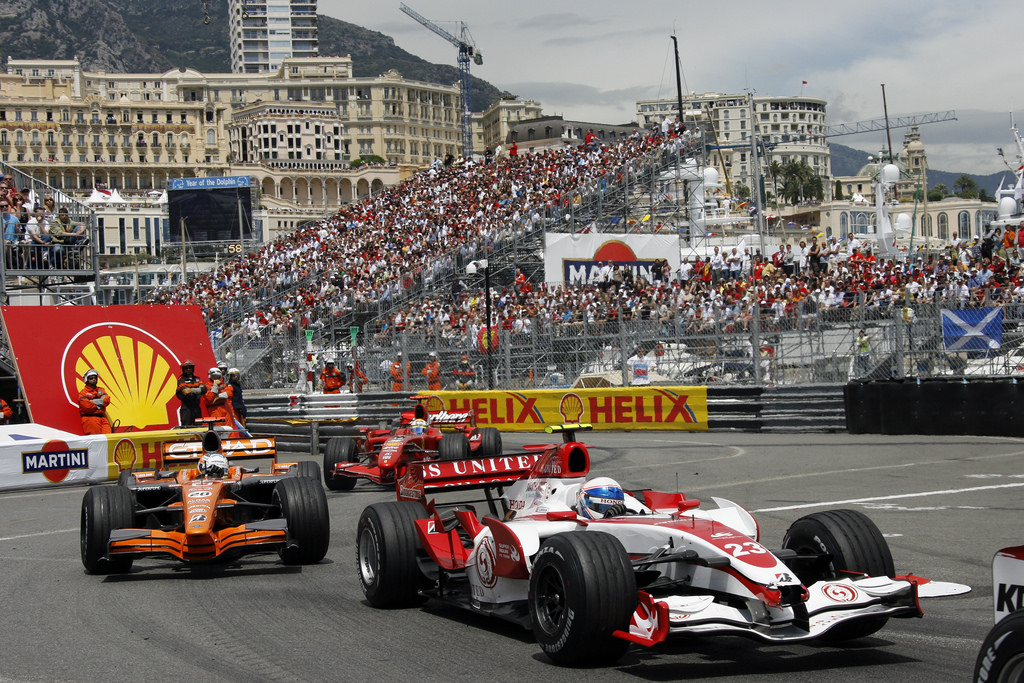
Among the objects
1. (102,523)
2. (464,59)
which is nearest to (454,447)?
(102,523)

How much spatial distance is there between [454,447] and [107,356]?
1127cm

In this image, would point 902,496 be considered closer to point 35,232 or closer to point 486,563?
point 486,563

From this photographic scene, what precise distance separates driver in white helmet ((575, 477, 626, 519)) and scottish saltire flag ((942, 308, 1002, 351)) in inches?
512

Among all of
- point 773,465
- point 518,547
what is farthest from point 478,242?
point 518,547

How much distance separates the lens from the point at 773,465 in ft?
52.7

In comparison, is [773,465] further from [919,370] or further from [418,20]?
[418,20]

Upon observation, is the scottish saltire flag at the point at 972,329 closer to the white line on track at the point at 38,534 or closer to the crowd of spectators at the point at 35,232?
the white line on track at the point at 38,534

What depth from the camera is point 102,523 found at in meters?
9.55

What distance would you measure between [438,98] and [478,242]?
15837 centimetres

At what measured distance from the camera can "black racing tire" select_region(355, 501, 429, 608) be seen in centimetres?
778

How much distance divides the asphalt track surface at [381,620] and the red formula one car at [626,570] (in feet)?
0.77

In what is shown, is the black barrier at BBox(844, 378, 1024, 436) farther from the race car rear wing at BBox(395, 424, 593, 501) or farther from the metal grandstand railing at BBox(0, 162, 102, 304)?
the metal grandstand railing at BBox(0, 162, 102, 304)

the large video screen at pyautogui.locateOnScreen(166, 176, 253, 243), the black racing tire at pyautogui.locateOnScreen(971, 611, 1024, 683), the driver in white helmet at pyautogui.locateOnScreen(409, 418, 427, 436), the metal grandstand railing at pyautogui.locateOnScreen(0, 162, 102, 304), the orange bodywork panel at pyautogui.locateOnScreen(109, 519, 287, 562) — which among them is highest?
the large video screen at pyautogui.locateOnScreen(166, 176, 253, 243)

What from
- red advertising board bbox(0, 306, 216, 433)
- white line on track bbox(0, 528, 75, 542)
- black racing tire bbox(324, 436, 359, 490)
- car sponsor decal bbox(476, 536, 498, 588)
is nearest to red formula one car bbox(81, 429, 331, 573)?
white line on track bbox(0, 528, 75, 542)
